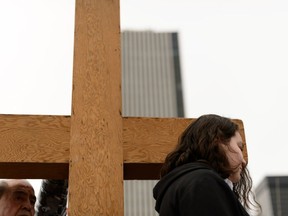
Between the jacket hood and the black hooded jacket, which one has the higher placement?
the jacket hood

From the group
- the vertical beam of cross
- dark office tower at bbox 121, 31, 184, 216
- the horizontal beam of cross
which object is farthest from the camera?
dark office tower at bbox 121, 31, 184, 216

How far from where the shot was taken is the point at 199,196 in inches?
67.2

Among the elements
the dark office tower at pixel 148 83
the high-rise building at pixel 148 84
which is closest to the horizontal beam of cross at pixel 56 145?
the high-rise building at pixel 148 84

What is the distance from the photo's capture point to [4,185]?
3.59 meters

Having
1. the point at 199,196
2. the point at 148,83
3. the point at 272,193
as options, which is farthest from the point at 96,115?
the point at 272,193

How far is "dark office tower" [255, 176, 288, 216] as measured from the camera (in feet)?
336

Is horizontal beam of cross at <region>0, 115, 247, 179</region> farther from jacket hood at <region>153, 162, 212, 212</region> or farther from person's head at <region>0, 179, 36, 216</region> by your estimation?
person's head at <region>0, 179, 36, 216</region>

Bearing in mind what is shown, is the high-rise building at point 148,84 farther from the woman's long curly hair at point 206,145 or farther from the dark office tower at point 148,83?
the woman's long curly hair at point 206,145

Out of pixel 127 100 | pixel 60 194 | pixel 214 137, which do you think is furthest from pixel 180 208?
pixel 127 100

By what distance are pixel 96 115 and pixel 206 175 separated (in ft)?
2.83

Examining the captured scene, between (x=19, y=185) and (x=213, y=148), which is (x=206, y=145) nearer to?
(x=213, y=148)

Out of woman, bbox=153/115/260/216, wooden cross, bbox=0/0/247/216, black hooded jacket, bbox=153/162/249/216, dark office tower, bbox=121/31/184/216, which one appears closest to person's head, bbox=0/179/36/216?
wooden cross, bbox=0/0/247/216

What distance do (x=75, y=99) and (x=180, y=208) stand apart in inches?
38.6

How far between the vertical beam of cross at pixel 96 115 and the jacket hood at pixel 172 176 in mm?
313
